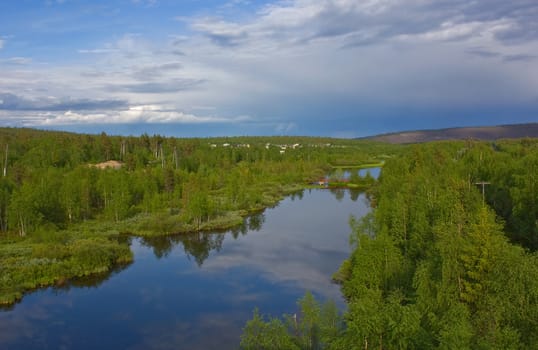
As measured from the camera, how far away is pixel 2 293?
33.8 m

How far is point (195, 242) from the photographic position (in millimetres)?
52312

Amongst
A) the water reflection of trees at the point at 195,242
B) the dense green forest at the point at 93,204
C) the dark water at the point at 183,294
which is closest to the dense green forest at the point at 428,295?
the dark water at the point at 183,294

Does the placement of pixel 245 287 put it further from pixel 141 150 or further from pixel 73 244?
pixel 141 150

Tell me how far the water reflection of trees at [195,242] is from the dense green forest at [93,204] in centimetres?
188

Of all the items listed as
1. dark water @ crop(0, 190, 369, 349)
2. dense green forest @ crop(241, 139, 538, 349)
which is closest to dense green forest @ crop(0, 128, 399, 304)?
dark water @ crop(0, 190, 369, 349)

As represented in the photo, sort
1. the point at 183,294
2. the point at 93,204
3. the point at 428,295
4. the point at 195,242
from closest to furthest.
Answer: the point at 428,295 < the point at 183,294 < the point at 195,242 < the point at 93,204

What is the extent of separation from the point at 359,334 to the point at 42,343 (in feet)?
70.9

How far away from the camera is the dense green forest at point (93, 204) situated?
4034 centimetres

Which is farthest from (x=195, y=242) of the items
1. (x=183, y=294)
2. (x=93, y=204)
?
(x=93, y=204)

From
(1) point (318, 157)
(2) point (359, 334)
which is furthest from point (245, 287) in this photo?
(1) point (318, 157)

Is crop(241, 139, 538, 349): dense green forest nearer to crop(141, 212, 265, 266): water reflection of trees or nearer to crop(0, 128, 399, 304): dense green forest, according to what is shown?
crop(141, 212, 265, 266): water reflection of trees

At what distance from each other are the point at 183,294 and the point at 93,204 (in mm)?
38733

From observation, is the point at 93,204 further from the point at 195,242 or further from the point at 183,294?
the point at 183,294

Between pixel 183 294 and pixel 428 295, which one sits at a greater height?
pixel 428 295
